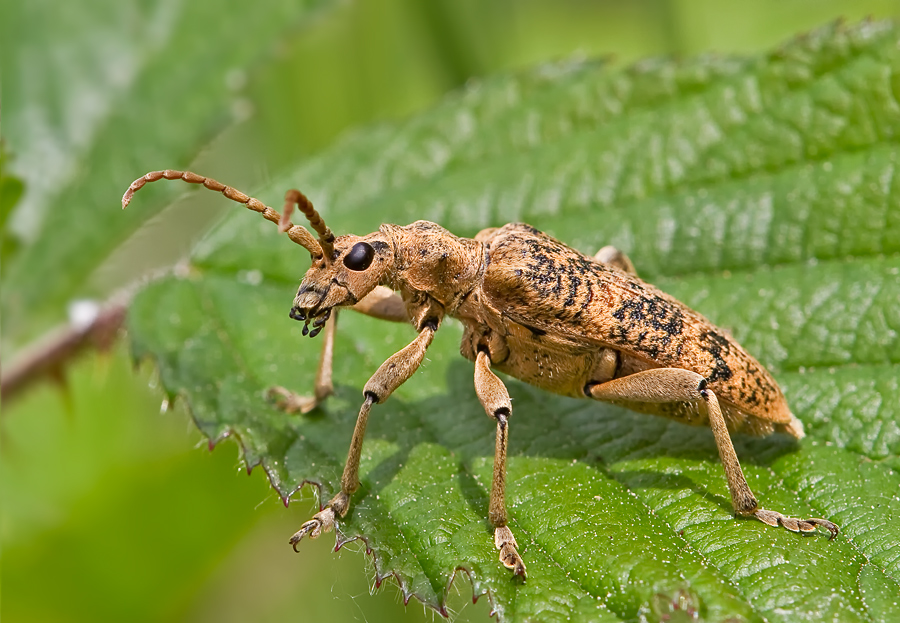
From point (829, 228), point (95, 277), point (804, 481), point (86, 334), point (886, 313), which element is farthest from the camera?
point (95, 277)

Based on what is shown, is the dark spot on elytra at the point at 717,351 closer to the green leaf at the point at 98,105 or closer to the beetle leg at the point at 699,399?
the beetle leg at the point at 699,399

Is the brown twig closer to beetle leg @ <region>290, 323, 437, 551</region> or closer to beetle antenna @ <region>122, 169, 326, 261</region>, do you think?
beetle antenna @ <region>122, 169, 326, 261</region>

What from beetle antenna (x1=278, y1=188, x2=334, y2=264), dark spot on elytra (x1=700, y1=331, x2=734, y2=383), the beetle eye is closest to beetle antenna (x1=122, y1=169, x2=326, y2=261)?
beetle antenna (x1=278, y1=188, x2=334, y2=264)

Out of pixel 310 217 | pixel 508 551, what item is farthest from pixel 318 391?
pixel 508 551

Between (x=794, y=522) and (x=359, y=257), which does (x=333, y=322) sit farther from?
(x=794, y=522)

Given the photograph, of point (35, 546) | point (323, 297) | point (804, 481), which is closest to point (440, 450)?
point (323, 297)

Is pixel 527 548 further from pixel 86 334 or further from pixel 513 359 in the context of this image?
pixel 86 334
